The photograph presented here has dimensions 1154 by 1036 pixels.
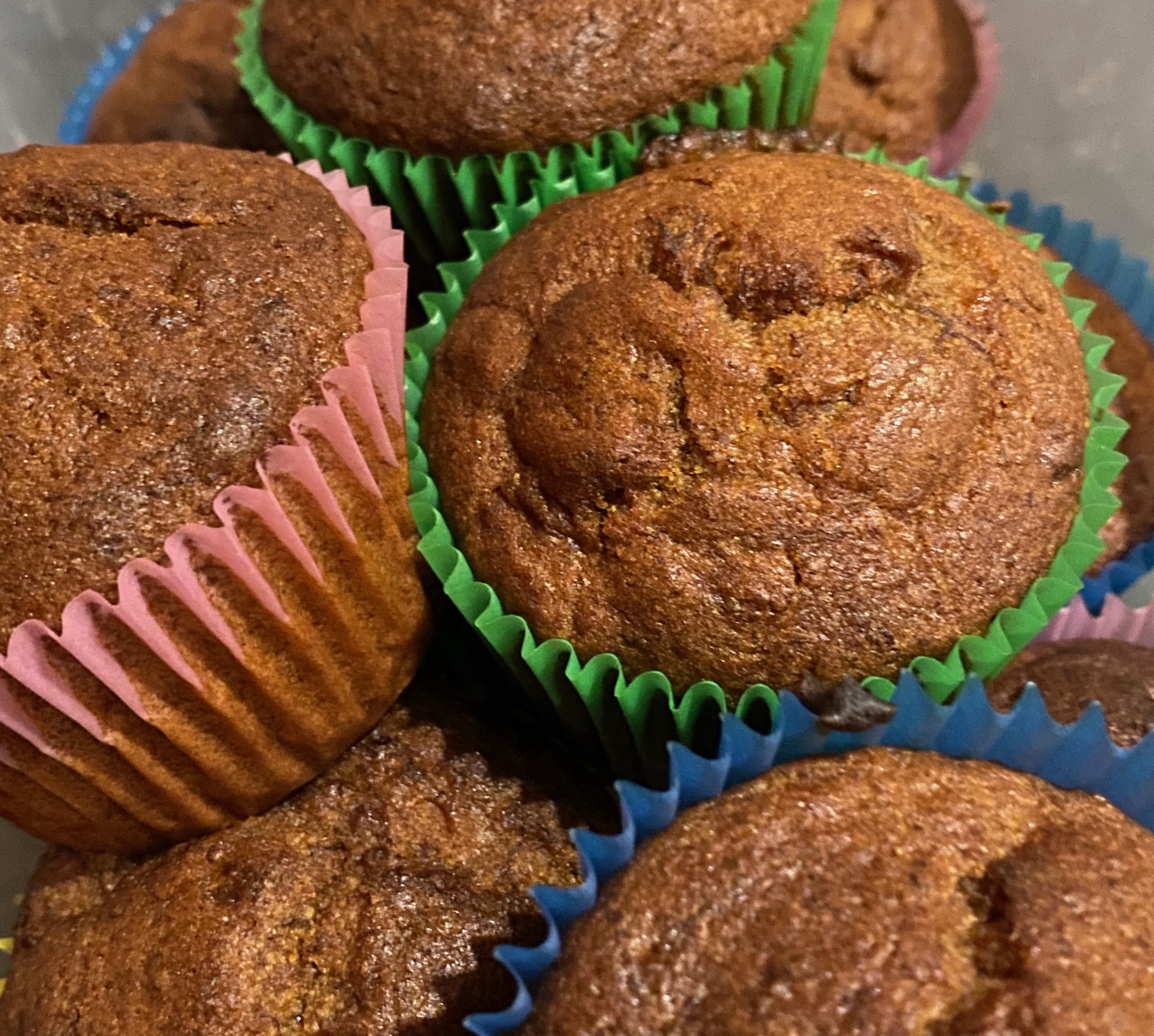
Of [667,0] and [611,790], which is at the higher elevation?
[667,0]

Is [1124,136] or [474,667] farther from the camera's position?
[1124,136]

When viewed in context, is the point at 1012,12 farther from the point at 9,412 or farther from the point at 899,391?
the point at 9,412

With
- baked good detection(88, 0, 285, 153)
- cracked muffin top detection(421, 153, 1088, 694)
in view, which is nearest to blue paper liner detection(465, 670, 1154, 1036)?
cracked muffin top detection(421, 153, 1088, 694)

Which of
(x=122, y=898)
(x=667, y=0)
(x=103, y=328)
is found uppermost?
(x=667, y=0)

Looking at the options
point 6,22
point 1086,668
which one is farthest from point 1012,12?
point 6,22

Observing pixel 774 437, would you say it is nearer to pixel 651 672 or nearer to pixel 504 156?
pixel 651 672

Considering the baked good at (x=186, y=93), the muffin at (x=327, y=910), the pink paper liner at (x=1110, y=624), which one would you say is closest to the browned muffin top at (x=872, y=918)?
the muffin at (x=327, y=910)

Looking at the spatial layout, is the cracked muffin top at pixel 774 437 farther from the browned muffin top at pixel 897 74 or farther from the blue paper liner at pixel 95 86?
the blue paper liner at pixel 95 86
